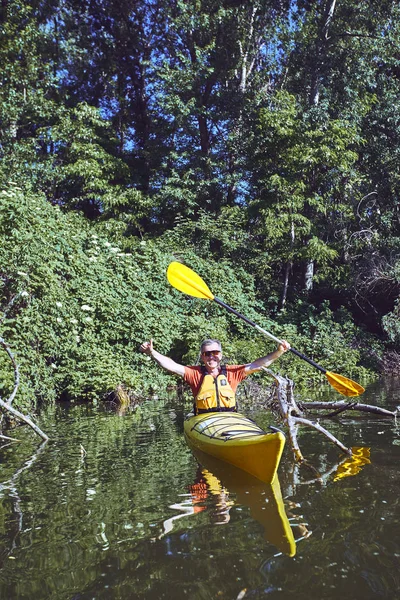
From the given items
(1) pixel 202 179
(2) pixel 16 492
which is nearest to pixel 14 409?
(2) pixel 16 492

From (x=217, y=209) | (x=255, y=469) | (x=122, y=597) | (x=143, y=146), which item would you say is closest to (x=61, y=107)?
(x=143, y=146)

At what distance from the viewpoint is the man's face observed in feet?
15.6

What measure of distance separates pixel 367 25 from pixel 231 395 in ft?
42.6

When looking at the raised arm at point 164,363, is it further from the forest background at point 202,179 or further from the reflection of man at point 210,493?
the forest background at point 202,179

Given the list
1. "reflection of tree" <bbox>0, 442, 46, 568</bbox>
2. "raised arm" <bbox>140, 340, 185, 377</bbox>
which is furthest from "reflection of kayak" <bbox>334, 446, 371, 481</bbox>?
"reflection of tree" <bbox>0, 442, 46, 568</bbox>

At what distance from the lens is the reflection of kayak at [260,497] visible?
2.68 m

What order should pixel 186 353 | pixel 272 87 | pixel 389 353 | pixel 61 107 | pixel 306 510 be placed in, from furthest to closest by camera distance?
pixel 272 87 < pixel 61 107 < pixel 389 353 < pixel 186 353 < pixel 306 510

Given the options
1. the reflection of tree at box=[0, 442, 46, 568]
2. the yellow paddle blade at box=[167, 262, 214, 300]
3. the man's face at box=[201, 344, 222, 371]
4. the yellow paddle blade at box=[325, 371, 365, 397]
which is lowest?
the reflection of tree at box=[0, 442, 46, 568]

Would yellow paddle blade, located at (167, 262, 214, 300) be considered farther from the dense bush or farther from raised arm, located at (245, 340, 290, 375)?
the dense bush

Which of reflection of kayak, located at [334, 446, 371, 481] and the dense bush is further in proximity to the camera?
the dense bush

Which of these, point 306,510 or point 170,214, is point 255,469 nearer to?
point 306,510

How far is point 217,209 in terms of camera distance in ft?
50.3

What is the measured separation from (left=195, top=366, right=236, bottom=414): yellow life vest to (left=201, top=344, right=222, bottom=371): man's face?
0.31 feet

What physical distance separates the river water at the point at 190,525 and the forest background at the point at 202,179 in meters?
3.62
